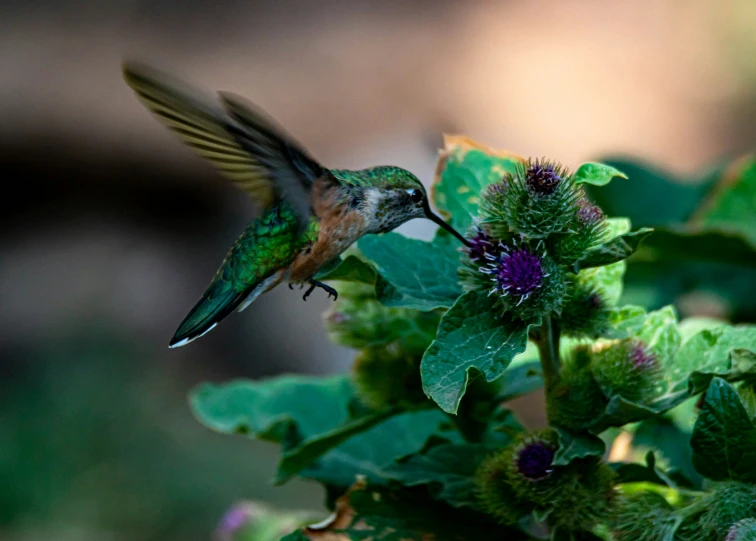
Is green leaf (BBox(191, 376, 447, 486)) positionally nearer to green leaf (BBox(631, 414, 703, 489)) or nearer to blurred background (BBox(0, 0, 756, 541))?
green leaf (BBox(631, 414, 703, 489))

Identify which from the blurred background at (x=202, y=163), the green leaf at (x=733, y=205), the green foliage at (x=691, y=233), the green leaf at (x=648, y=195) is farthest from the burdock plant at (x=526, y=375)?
the blurred background at (x=202, y=163)

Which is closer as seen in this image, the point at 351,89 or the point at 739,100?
the point at 739,100

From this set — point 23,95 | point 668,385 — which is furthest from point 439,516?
point 23,95

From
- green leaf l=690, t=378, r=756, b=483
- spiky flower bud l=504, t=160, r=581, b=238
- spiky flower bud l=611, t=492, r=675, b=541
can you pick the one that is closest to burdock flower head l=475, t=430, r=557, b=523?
spiky flower bud l=611, t=492, r=675, b=541

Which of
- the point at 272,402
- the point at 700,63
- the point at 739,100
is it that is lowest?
the point at 272,402

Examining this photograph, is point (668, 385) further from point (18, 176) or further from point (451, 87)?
point (18, 176)

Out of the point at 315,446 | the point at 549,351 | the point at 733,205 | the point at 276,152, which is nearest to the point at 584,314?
the point at 549,351
